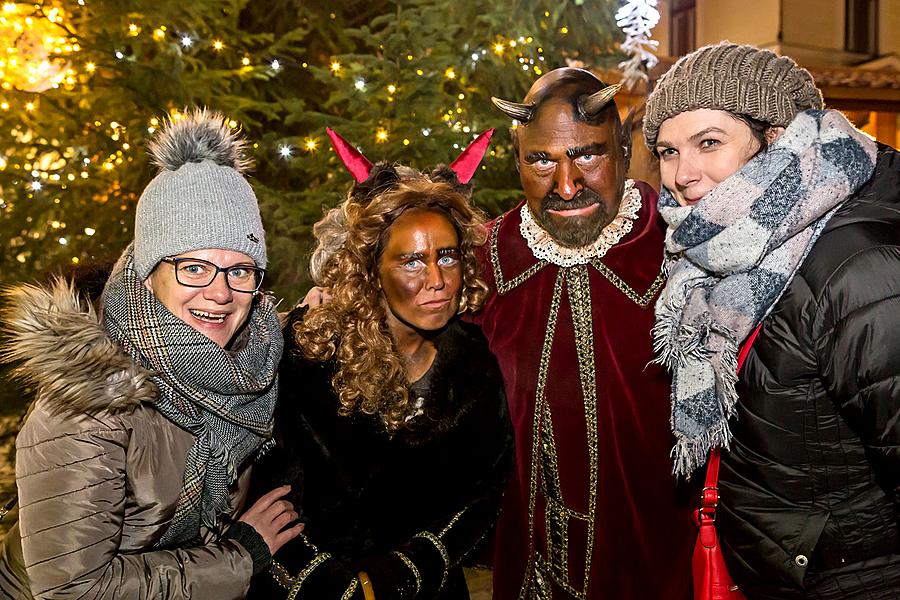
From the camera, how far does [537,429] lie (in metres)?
3.04

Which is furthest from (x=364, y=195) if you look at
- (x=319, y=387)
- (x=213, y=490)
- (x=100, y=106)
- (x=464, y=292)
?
(x=100, y=106)

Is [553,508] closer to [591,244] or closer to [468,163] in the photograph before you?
[591,244]

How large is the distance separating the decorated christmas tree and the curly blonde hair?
1968 mm

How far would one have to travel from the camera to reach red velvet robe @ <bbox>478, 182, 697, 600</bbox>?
9.68ft

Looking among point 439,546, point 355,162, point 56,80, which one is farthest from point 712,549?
point 56,80

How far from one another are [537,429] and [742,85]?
5.03 feet

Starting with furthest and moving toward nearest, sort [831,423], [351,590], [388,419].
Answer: [388,419], [351,590], [831,423]

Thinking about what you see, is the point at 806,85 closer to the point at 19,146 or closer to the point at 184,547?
the point at 184,547

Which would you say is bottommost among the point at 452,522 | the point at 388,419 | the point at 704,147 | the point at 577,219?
the point at 452,522

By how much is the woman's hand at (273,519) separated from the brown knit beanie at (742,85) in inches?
71.8

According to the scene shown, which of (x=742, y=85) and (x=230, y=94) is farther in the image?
(x=230, y=94)

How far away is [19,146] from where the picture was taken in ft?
14.1

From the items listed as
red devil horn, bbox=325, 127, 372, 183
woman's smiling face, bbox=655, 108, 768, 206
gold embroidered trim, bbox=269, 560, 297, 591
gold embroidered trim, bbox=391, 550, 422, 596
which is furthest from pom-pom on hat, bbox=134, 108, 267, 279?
woman's smiling face, bbox=655, 108, 768, 206

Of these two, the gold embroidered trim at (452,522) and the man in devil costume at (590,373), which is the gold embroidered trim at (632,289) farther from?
the gold embroidered trim at (452,522)
